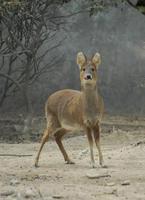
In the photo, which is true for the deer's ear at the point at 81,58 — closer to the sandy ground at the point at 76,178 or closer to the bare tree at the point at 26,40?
the sandy ground at the point at 76,178

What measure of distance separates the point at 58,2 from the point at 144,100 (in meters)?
3.89

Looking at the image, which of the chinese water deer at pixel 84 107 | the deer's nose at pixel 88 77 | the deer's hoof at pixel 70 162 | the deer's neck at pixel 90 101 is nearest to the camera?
the deer's nose at pixel 88 77

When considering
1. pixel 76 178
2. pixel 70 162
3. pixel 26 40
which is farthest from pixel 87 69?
pixel 26 40

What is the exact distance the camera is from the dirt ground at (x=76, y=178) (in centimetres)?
787

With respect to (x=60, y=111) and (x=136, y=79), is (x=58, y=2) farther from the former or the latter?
(x=60, y=111)

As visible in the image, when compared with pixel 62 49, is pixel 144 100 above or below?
below

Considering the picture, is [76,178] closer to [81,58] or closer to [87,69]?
[87,69]

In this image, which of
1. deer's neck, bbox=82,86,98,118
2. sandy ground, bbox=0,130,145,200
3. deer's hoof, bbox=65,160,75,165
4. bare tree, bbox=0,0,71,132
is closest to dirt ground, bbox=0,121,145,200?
sandy ground, bbox=0,130,145,200

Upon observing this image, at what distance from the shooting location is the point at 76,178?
9109mm

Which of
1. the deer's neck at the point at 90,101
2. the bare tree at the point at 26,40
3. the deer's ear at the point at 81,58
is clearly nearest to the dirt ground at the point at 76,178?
the deer's neck at the point at 90,101

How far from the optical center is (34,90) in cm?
2005

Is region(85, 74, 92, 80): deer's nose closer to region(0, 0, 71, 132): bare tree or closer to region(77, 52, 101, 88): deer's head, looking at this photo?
region(77, 52, 101, 88): deer's head

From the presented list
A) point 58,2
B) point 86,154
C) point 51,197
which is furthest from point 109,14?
point 51,197

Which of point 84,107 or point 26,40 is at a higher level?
point 26,40
